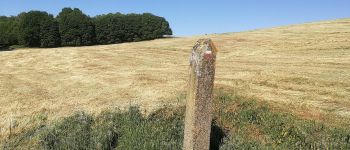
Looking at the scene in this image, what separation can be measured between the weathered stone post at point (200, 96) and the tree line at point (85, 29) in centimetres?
4993

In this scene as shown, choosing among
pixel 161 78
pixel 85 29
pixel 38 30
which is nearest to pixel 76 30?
pixel 85 29

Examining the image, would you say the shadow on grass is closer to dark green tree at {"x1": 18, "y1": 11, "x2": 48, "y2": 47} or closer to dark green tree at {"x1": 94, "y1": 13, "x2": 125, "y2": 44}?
dark green tree at {"x1": 94, "y1": 13, "x2": 125, "y2": 44}

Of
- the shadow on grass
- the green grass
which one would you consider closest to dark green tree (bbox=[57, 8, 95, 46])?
the green grass

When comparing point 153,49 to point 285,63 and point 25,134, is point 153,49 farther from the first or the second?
point 25,134

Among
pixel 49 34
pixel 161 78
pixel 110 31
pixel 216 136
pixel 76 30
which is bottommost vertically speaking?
pixel 216 136

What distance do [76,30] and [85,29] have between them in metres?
1.24

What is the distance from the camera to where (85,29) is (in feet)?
200

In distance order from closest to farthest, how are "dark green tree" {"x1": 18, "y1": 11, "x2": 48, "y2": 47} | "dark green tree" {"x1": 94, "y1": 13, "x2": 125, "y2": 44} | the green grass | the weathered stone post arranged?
the weathered stone post, the green grass, "dark green tree" {"x1": 94, "y1": 13, "x2": 125, "y2": 44}, "dark green tree" {"x1": 18, "y1": 11, "x2": 48, "y2": 47}

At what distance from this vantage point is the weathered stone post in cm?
1047

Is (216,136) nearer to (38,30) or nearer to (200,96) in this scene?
(200,96)

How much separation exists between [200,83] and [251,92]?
6.80 metres

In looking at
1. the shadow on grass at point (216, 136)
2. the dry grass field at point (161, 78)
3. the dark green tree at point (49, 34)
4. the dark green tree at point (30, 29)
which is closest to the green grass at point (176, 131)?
the shadow on grass at point (216, 136)

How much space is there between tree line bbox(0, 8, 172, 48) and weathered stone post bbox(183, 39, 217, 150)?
4993 cm

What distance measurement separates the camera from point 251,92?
16922mm
